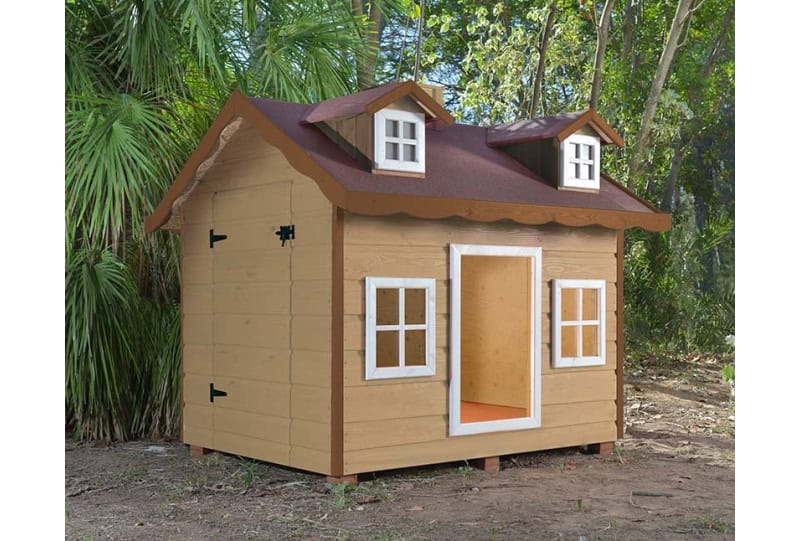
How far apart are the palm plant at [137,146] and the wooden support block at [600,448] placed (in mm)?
3650

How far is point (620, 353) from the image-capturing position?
831 cm

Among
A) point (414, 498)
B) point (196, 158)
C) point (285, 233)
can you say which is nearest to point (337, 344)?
point (285, 233)

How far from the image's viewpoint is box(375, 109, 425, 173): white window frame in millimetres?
6852

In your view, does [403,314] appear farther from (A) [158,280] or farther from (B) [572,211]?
(A) [158,280]

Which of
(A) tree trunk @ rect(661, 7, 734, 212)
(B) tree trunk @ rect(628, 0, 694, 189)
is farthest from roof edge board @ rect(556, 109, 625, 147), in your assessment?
(A) tree trunk @ rect(661, 7, 734, 212)

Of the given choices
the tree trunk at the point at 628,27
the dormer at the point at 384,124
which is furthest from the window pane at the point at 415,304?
the tree trunk at the point at 628,27

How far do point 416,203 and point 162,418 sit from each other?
3856 millimetres

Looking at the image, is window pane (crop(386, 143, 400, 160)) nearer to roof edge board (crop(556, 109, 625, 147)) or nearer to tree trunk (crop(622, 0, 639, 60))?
roof edge board (crop(556, 109, 625, 147))

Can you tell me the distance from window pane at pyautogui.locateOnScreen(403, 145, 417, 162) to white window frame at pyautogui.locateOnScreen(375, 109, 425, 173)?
0.03 m

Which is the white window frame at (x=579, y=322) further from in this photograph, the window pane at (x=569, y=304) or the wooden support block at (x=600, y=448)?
the wooden support block at (x=600, y=448)

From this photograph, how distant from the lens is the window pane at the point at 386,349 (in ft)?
23.6

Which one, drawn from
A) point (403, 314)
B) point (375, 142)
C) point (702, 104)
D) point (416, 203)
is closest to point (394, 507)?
point (403, 314)

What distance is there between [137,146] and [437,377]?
355 centimetres

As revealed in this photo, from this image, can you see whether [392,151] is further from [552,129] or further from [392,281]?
[552,129]
